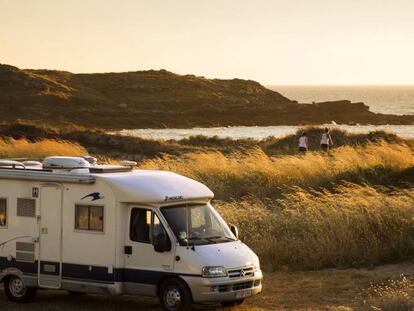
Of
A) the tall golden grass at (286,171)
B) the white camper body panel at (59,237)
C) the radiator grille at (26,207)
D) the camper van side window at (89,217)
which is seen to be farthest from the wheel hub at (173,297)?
the tall golden grass at (286,171)

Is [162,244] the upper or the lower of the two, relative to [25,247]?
upper

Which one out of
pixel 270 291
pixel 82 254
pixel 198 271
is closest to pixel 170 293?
pixel 198 271

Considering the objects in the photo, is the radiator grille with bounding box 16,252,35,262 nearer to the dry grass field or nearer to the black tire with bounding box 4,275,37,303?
the black tire with bounding box 4,275,37,303

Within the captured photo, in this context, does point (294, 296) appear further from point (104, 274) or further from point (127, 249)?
point (104, 274)

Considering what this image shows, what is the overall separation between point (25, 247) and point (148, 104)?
106711mm

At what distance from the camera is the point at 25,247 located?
15430 mm

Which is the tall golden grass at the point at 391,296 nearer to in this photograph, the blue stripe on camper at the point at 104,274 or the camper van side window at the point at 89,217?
the blue stripe on camper at the point at 104,274

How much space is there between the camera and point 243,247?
1449 cm

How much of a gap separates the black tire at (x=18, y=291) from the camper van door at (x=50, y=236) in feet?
1.59

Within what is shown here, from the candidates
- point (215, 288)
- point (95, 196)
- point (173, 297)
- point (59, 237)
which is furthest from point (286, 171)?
point (215, 288)

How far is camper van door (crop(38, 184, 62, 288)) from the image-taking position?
49.2 feet

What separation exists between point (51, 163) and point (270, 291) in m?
4.67

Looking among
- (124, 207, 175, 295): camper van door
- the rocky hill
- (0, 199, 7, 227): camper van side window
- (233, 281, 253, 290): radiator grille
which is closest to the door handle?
(124, 207, 175, 295): camper van door

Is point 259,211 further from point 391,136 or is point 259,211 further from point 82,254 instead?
point 391,136
